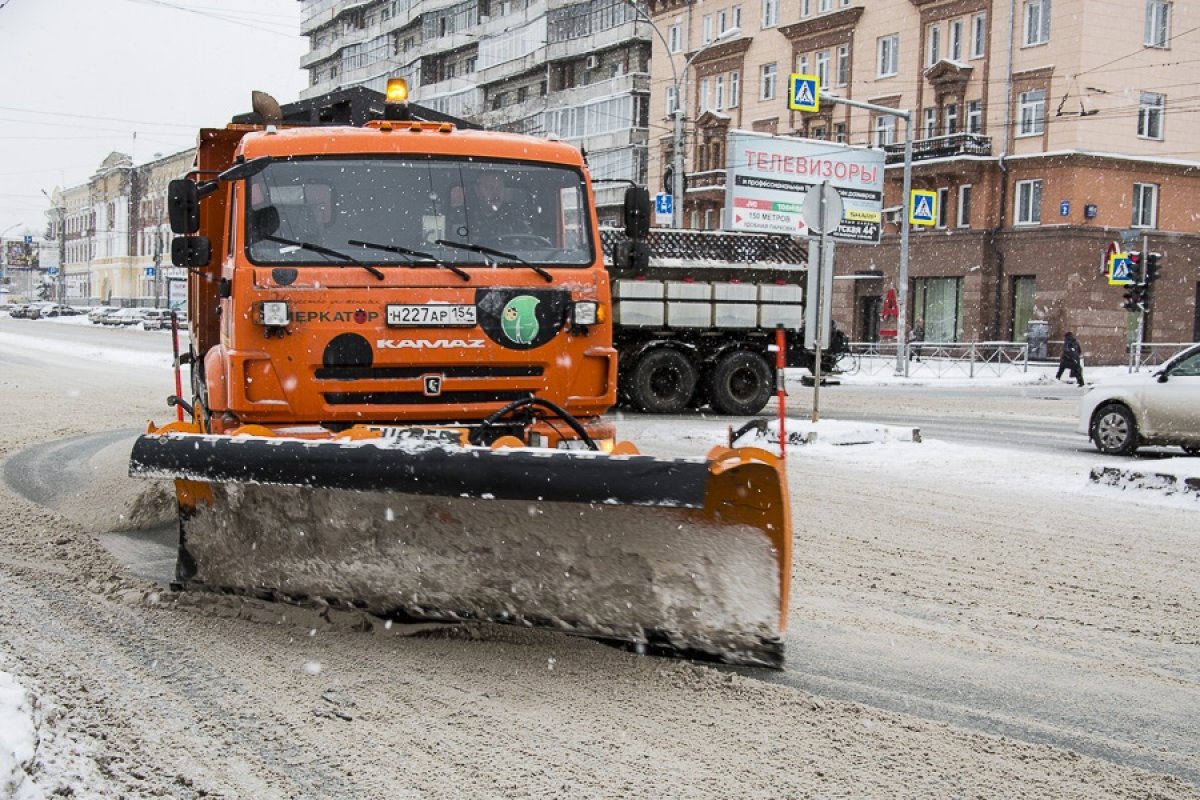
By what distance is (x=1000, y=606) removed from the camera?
19.5 feet

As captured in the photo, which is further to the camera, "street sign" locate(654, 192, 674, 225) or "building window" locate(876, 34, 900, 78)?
"building window" locate(876, 34, 900, 78)

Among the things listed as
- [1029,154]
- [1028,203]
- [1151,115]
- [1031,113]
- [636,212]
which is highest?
[1151,115]

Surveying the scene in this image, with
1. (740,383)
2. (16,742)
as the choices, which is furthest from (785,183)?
(16,742)

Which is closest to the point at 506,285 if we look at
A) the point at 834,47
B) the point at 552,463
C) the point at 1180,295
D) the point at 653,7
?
the point at 552,463

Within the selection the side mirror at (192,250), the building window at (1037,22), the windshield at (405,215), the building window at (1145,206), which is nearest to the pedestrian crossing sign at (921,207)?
the building window at (1037,22)

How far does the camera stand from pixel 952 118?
42.2 meters

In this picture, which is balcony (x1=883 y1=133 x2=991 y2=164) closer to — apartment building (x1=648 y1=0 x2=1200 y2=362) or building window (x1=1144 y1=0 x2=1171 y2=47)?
apartment building (x1=648 y1=0 x2=1200 y2=362)

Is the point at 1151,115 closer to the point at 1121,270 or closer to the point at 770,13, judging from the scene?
the point at 1121,270

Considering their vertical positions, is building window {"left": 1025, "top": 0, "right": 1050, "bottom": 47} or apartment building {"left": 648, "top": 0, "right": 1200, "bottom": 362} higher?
building window {"left": 1025, "top": 0, "right": 1050, "bottom": 47}

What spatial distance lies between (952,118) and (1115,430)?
3100 centimetres

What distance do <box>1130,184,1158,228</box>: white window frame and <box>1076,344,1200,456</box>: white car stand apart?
28.9m

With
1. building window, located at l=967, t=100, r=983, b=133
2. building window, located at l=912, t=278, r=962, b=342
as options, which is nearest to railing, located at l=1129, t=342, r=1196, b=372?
building window, located at l=912, t=278, r=962, b=342

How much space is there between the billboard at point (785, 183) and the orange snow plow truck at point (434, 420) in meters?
26.8

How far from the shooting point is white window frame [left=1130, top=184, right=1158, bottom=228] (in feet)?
131
